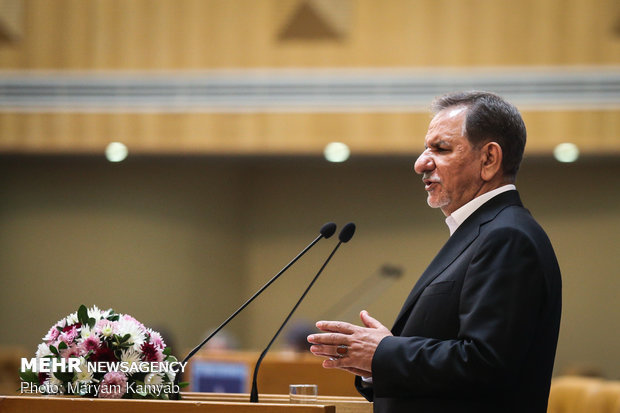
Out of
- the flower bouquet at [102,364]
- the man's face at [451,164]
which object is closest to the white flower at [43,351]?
the flower bouquet at [102,364]

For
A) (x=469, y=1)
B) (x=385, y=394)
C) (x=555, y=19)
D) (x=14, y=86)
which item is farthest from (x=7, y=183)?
(x=385, y=394)

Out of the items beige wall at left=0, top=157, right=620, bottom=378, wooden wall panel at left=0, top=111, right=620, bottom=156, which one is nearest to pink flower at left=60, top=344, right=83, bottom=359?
wooden wall panel at left=0, top=111, right=620, bottom=156

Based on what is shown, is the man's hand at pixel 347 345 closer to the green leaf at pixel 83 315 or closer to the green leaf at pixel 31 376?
the green leaf at pixel 83 315

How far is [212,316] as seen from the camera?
418 inches

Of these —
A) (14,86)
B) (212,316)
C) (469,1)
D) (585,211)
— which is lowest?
(212,316)

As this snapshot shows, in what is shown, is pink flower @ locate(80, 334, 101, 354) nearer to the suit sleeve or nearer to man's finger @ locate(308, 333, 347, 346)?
man's finger @ locate(308, 333, 347, 346)

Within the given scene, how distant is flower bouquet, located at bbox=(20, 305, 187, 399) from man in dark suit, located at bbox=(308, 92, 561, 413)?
45 centimetres

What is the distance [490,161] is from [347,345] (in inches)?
23.4

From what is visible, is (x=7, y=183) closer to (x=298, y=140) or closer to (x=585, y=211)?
(x=298, y=140)

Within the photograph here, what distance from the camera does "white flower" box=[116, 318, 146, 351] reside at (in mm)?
2227

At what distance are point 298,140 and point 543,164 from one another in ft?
9.37

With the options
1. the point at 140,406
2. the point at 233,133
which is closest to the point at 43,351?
the point at 140,406

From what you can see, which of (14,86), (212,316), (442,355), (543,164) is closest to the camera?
(442,355)

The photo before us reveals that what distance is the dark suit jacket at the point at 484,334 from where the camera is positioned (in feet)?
6.17
